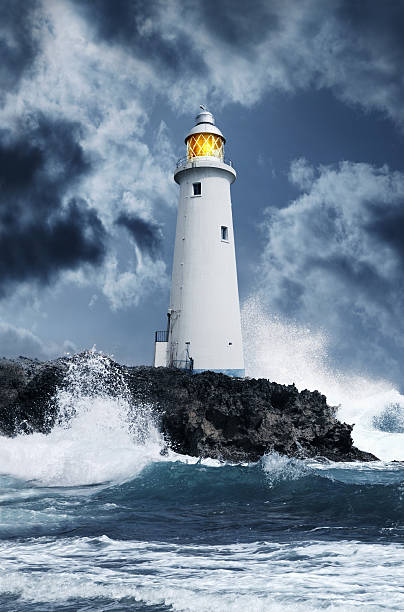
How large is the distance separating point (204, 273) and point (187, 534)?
50.6 ft

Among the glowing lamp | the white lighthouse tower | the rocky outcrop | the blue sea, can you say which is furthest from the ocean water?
the glowing lamp

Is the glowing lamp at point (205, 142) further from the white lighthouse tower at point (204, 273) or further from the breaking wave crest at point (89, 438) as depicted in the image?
the breaking wave crest at point (89, 438)

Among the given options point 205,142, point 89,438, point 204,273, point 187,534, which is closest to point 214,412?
point 89,438

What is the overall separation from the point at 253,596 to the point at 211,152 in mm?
20741

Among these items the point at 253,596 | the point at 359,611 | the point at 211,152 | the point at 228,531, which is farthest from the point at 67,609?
the point at 211,152

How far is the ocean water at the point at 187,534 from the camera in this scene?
4.28 meters

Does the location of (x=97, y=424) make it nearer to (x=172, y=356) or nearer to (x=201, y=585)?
(x=172, y=356)

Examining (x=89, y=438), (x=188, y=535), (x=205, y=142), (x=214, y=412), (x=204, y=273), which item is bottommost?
(x=188, y=535)

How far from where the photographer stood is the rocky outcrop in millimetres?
14969

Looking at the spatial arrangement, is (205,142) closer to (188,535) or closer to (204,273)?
(204,273)

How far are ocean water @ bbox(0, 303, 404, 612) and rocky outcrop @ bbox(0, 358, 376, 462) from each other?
49.6 inches

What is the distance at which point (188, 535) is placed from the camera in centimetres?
638

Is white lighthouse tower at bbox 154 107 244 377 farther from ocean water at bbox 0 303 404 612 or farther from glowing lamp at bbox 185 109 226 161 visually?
ocean water at bbox 0 303 404 612

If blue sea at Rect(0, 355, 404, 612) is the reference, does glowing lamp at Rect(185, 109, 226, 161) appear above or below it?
above
